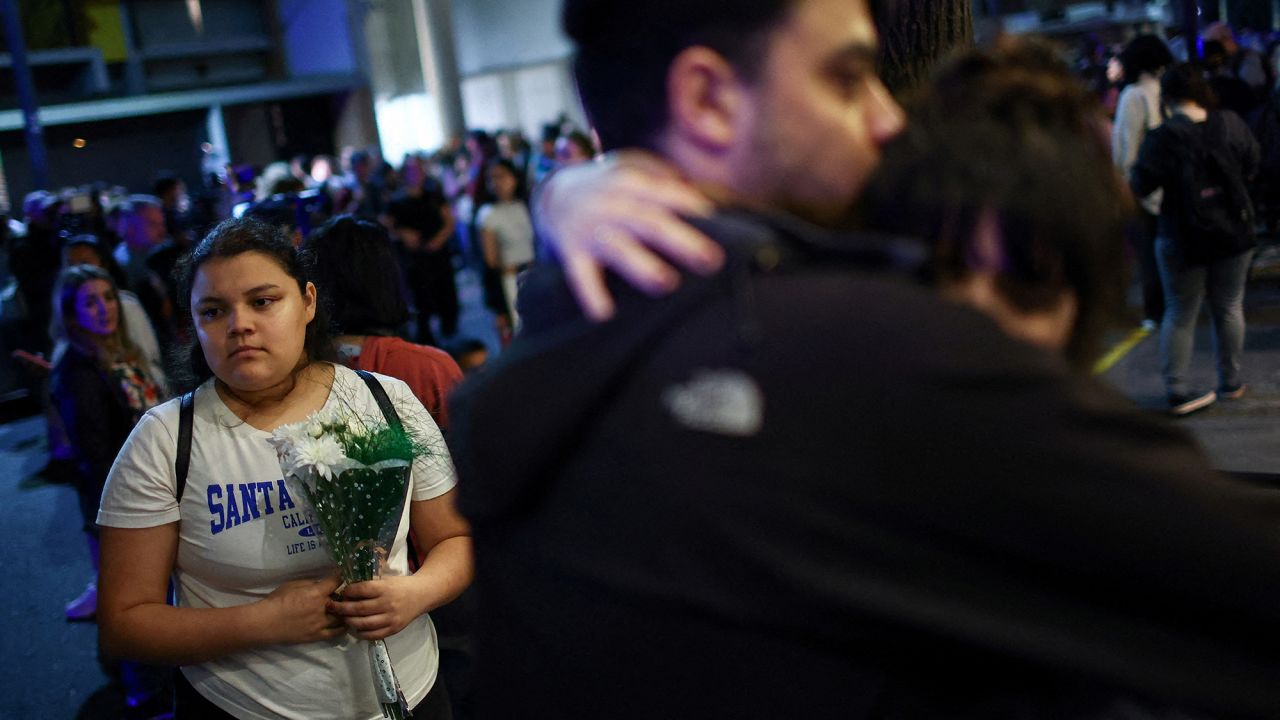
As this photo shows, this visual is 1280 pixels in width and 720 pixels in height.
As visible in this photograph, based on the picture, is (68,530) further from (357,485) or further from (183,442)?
(357,485)

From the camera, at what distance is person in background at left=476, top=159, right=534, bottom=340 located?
1027 centimetres

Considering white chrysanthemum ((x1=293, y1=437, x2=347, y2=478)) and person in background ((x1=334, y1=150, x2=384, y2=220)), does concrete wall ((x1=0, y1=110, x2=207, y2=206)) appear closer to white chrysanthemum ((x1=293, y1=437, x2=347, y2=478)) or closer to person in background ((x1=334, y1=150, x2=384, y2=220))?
person in background ((x1=334, y1=150, x2=384, y2=220))

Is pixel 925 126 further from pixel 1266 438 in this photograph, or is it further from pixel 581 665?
pixel 1266 438

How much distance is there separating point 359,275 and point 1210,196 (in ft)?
16.5

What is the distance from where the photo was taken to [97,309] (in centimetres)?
553

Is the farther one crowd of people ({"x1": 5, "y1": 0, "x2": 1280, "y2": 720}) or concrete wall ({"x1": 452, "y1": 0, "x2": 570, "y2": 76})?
concrete wall ({"x1": 452, "y1": 0, "x2": 570, "y2": 76})

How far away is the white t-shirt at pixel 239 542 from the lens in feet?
8.02

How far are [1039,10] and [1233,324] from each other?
650 cm

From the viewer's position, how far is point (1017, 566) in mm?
804

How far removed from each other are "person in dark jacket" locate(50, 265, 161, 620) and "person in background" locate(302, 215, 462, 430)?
1794 millimetres

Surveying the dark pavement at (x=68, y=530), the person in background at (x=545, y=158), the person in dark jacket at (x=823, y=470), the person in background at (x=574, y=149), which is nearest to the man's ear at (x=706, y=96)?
the person in dark jacket at (x=823, y=470)

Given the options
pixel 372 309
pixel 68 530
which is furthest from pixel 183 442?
pixel 68 530

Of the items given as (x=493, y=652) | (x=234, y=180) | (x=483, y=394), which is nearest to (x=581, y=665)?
(x=493, y=652)

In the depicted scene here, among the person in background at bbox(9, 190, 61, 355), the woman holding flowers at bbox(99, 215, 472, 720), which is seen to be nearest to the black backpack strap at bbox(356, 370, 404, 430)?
the woman holding flowers at bbox(99, 215, 472, 720)
